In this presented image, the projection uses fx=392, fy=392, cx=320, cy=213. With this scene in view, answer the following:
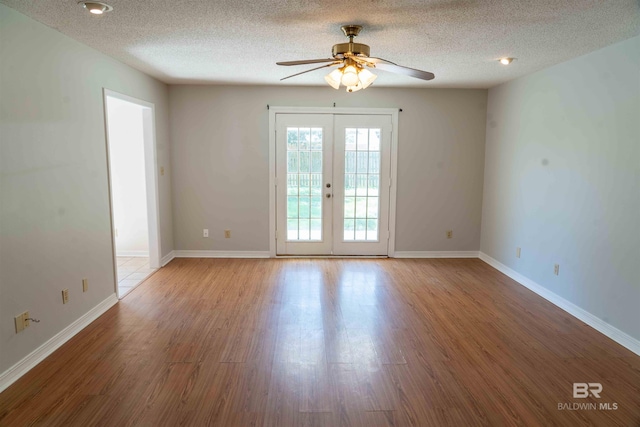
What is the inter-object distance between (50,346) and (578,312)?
432 centimetres

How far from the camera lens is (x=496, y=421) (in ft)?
6.97

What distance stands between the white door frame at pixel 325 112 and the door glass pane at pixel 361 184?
203mm

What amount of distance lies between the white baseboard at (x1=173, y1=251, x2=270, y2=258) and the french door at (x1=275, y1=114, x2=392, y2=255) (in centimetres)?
27

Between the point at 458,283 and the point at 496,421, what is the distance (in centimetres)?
243

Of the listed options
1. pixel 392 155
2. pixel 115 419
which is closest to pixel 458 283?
pixel 392 155

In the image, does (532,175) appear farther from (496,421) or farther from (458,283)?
(496,421)

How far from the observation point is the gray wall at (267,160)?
17.1 ft

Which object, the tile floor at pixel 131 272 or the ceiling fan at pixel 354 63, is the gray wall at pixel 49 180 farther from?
the ceiling fan at pixel 354 63

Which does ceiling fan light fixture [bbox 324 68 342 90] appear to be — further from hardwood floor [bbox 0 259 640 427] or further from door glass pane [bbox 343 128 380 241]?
door glass pane [bbox 343 128 380 241]

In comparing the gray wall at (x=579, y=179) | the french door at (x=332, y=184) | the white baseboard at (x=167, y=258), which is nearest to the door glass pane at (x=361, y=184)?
the french door at (x=332, y=184)

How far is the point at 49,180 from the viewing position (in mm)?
2830
